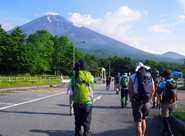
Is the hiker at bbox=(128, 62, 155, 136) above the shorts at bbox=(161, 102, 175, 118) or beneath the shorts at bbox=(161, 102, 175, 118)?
Result: above

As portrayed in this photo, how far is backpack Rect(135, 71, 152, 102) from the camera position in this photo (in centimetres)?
418

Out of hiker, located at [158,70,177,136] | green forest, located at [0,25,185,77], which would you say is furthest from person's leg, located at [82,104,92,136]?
green forest, located at [0,25,185,77]

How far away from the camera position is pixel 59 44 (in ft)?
254

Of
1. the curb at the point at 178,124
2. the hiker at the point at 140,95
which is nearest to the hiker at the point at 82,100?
the hiker at the point at 140,95

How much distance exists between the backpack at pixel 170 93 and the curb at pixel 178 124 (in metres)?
0.57

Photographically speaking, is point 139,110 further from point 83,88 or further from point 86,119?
point 83,88

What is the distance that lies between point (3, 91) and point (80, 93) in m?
14.7

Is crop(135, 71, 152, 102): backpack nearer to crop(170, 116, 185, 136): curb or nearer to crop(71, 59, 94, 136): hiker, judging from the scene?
crop(71, 59, 94, 136): hiker

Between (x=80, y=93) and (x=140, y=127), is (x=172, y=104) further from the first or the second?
(x=80, y=93)

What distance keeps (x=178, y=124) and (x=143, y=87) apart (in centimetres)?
184

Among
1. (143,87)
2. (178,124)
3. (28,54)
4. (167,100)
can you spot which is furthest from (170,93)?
(28,54)

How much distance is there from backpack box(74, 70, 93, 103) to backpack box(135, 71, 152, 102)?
1.00m

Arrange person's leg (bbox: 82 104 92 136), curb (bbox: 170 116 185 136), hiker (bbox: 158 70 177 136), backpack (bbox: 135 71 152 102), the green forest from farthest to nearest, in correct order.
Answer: the green forest < hiker (bbox: 158 70 177 136) < curb (bbox: 170 116 185 136) < backpack (bbox: 135 71 152 102) < person's leg (bbox: 82 104 92 136)

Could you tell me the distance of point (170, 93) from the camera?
5.15m
